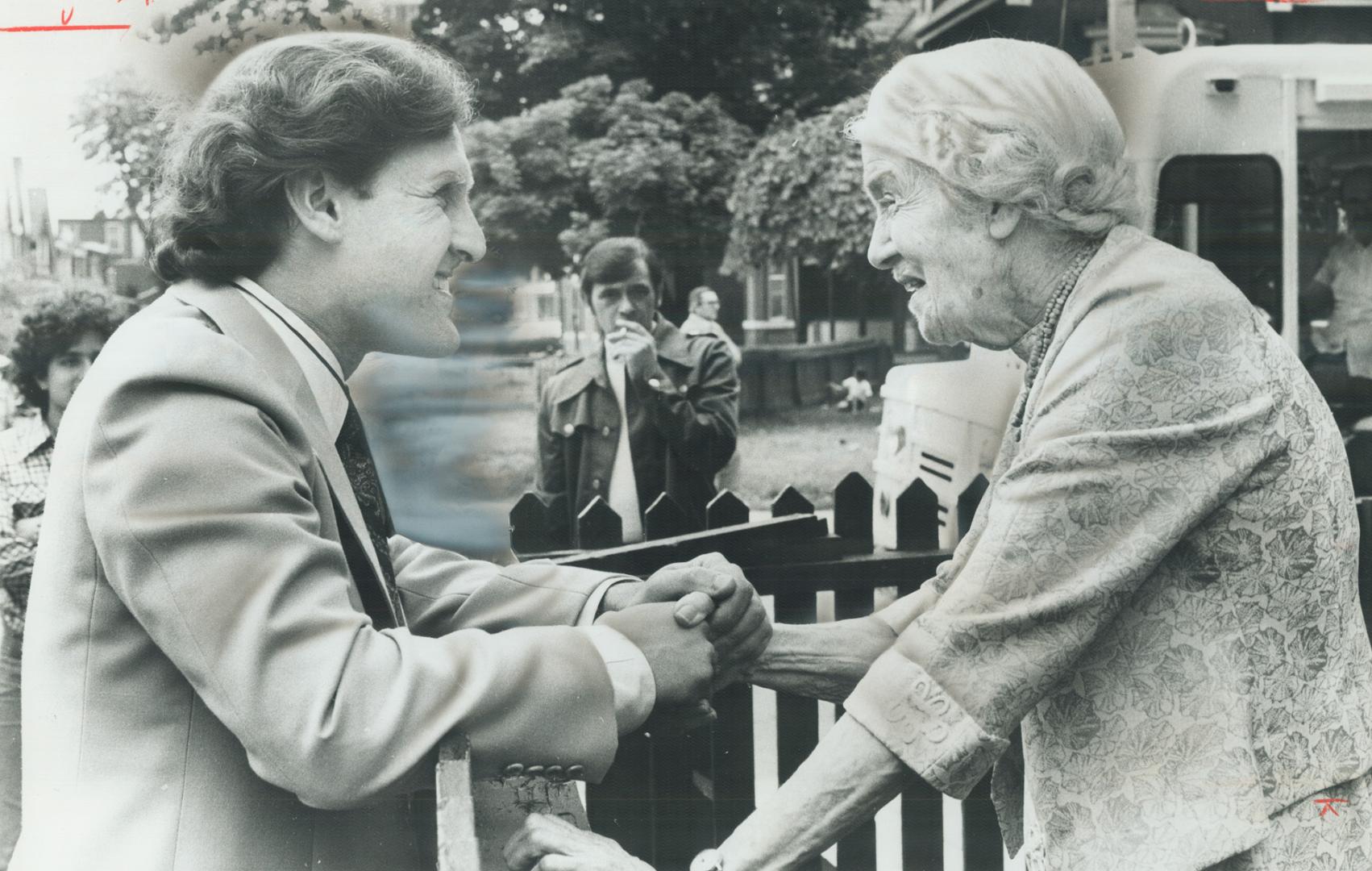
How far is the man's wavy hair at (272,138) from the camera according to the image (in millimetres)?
1563

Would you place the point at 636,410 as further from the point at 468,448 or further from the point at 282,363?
the point at 282,363

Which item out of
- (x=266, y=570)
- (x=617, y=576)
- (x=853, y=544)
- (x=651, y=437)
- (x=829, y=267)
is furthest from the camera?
(x=651, y=437)

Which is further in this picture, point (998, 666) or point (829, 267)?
point (829, 267)

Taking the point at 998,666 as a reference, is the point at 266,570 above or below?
above

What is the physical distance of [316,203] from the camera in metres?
1.60

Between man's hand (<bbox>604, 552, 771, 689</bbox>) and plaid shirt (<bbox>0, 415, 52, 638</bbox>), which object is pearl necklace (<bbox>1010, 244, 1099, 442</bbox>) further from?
plaid shirt (<bbox>0, 415, 52, 638</bbox>)

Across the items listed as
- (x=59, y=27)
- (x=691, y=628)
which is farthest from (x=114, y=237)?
(x=691, y=628)

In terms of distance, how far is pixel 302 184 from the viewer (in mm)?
1587

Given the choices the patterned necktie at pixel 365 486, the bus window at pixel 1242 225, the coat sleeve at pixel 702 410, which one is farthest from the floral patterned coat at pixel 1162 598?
the coat sleeve at pixel 702 410

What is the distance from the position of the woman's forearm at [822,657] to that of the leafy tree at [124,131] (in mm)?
1479

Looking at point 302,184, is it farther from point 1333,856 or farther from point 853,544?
point 853,544

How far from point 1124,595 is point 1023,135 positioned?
1.81 feet

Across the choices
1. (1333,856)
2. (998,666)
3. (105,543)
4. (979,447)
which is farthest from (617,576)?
(979,447)

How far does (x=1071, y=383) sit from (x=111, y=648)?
110cm
